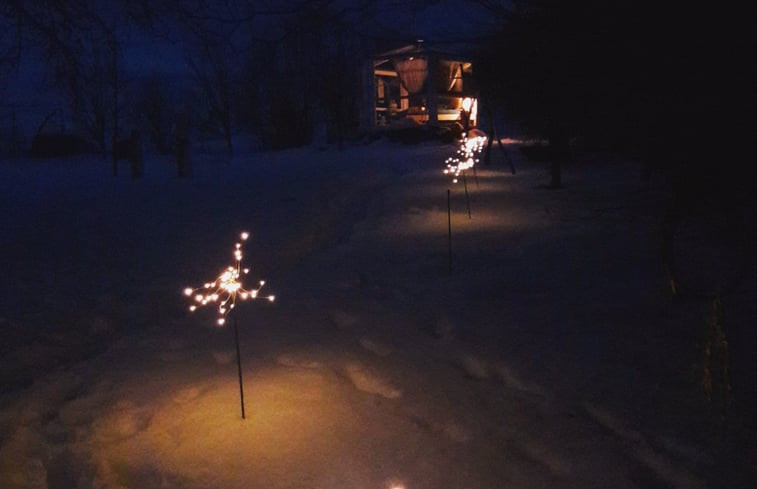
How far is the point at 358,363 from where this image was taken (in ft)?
17.0

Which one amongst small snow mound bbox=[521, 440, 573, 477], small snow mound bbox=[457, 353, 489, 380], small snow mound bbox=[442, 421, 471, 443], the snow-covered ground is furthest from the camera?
small snow mound bbox=[457, 353, 489, 380]

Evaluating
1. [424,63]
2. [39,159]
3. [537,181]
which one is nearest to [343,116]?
[424,63]

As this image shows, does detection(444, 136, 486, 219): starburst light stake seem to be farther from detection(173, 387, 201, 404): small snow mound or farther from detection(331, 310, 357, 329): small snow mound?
detection(173, 387, 201, 404): small snow mound

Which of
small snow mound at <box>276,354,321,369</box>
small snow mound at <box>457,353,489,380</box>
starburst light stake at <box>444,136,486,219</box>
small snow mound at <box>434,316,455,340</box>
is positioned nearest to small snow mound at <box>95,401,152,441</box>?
small snow mound at <box>276,354,321,369</box>

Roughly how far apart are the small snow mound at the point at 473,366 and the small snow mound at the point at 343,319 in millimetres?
1309

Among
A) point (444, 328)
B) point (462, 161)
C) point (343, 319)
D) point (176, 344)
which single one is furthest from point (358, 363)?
point (462, 161)

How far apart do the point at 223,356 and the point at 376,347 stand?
124cm

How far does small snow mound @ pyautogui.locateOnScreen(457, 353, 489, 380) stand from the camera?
4883 mm

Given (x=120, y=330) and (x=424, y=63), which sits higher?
(x=424, y=63)

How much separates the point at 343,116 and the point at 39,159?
1774 cm

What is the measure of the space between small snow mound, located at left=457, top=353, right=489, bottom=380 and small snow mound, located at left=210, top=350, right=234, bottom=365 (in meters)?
1.82

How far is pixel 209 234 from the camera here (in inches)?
455

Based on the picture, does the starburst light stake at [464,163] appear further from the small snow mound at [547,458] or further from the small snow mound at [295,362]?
the small snow mound at [547,458]

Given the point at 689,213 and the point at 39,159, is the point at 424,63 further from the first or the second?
the point at 689,213
